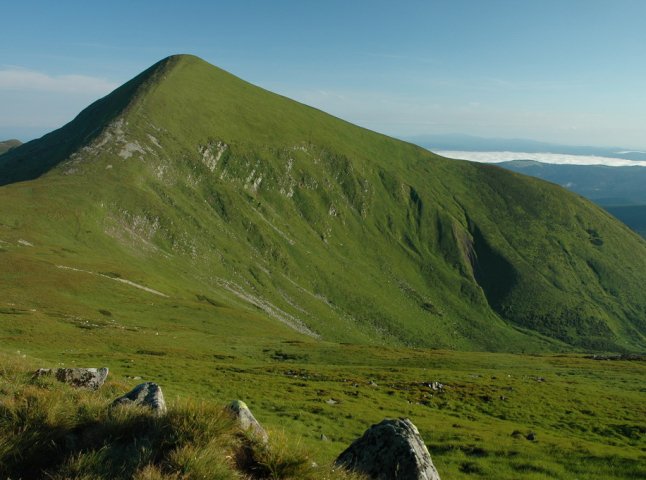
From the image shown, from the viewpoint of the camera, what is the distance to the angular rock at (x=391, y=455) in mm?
11789

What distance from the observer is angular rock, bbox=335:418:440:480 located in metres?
11.8

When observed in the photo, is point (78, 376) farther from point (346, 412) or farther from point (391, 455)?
point (346, 412)

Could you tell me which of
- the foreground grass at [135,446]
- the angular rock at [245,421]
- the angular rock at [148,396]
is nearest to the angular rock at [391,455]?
the angular rock at [245,421]

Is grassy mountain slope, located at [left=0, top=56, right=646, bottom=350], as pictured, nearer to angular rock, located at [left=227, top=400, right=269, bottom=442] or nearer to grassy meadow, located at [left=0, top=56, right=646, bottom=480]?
grassy meadow, located at [left=0, top=56, right=646, bottom=480]

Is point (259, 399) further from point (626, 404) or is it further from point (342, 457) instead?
point (626, 404)

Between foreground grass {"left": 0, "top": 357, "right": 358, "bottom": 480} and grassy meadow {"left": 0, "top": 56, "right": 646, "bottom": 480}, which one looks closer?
foreground grass {"left": 0, "top": 357, "right": 358, "bottom": 480}

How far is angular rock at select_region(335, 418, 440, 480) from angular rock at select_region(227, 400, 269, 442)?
2494mm

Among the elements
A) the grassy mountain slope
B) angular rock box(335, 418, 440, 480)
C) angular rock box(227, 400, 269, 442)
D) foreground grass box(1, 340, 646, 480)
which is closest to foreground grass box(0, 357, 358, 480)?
foreground grass box(1, 340, 646, 480)

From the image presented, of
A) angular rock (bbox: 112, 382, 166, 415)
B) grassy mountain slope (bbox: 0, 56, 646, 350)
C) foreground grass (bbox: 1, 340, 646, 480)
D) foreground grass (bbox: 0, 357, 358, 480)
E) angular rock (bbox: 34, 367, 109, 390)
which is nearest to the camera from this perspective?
foreground grass (bbox: 0, 357, 358, 480)

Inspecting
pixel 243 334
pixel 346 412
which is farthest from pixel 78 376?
pixel 243 334

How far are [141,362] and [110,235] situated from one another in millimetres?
83998

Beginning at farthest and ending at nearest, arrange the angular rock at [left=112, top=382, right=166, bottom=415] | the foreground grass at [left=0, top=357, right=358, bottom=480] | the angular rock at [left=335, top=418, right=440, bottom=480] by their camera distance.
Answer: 1. the angular rock at [left=112, top=382, right=166, bottom=415]
2. the angular rock at [left=335, top=418, right=440, bottom=480]
3. the foreground grass at [left=0, top=357, right=358, bottom=480]

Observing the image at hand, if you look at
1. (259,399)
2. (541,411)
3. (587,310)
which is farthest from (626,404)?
(587,310)

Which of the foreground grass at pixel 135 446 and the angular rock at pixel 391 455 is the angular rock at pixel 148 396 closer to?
the foreground grass at pixel 135 446
